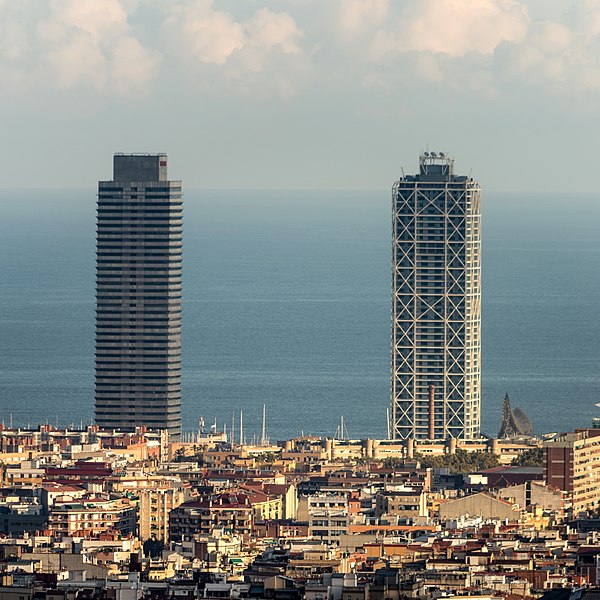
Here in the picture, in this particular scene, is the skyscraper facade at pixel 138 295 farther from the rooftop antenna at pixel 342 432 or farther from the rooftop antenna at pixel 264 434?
the rooftop antenna at pixel 342 432

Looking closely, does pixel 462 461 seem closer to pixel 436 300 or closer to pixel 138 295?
pixel 436 300

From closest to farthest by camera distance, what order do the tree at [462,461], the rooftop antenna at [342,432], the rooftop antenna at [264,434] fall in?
the tree at [462,461]
the rooftop antenna at [264,434]
the rooftop antenna at [342,432]

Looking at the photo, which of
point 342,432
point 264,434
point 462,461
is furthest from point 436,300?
point 462,461

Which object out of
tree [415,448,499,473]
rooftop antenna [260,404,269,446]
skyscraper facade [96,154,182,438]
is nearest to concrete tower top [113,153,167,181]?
skyscraper facade [96,154,182,438]

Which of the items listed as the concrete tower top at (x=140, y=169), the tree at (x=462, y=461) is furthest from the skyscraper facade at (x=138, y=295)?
the tree at (x=462, y=461)

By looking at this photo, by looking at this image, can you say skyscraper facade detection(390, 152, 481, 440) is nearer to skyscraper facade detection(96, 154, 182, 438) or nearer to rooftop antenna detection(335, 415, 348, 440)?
rooftop antenna detection(335, 415, 348, 440)

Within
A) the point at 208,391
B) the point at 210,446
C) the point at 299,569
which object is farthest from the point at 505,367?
the point at 299,569
